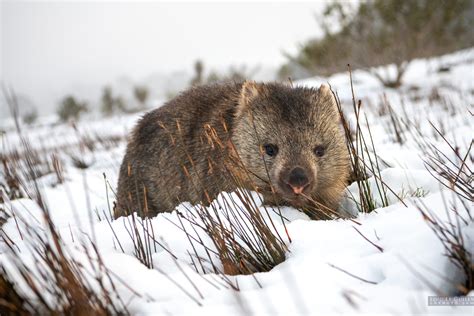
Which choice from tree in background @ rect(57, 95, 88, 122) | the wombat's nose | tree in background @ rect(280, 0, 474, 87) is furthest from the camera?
tree in background @ rect(57, 95, 88, 122)

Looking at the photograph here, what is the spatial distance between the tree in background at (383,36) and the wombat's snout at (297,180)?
13329mm

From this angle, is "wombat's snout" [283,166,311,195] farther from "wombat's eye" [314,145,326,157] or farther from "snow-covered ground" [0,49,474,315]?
"wombat's eye" [314,145,326,157]

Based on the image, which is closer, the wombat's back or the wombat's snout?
the wombat's snout

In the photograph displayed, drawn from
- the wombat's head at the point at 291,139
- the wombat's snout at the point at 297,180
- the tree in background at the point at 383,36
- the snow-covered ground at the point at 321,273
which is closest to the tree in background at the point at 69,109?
the tree in background at the point at 383,36

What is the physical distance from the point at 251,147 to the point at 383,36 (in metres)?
18.8

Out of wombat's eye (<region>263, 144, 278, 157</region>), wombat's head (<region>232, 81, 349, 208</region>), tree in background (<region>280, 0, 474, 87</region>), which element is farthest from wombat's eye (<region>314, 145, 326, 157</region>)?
tree in background (<region>280, 0, 474, 87</region>)

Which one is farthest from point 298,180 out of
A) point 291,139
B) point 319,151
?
point 319,151

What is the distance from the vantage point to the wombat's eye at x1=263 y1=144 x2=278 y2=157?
2.96 meters

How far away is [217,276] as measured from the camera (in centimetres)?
181

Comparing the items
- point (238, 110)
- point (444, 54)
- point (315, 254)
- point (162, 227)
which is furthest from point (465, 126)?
point (444, 54)

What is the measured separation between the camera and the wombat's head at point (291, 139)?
2861 mm

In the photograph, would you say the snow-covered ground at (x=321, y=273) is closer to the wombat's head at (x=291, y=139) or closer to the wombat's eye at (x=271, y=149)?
the wombat's head at (x=291, y=139)

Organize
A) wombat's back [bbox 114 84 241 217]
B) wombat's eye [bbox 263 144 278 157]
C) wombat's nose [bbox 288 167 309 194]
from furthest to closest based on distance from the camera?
wombat's back [bbox 114 84 241 217] → wombat's eye [bbox 263 144 278 157] → wombat's nose [bbox 288 167 309 194]

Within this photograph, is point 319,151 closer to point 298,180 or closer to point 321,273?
point 298,180
